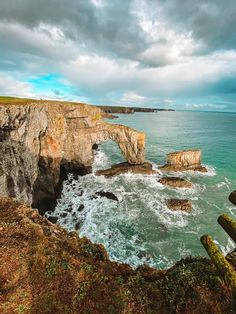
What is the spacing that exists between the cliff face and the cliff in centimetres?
1000

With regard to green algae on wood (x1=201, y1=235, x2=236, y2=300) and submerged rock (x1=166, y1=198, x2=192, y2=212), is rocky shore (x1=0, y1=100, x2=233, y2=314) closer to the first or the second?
green algae on wood (x1=201, y1=235, x2=236, y2=300)

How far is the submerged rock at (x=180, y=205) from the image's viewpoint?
23.0 m

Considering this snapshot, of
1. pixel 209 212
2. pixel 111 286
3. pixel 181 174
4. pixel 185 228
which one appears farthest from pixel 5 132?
pixel 181 174

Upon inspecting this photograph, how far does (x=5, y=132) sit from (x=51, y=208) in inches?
374

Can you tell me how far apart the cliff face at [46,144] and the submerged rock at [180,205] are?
12953 mm

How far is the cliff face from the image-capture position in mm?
18547

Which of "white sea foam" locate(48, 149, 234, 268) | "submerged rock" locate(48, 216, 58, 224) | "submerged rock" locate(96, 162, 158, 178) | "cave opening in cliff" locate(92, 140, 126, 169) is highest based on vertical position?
"submerged rock" locate(96, 162, 158, 178)

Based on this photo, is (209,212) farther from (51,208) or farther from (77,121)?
(77,121)

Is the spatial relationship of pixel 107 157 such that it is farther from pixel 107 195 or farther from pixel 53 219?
pixel 53 219

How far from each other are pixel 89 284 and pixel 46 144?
2158 centimetres

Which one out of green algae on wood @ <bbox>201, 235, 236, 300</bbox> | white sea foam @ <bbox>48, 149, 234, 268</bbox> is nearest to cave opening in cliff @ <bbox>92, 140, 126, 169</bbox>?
white sea foam @ <bbox>48, 149, 234, 268</bbox>

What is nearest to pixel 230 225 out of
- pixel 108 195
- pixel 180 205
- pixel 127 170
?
pixel 180 205

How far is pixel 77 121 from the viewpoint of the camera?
3438 cm

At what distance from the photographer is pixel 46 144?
87.9 ft
